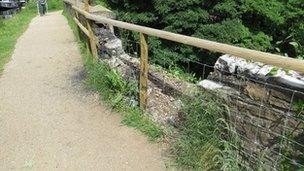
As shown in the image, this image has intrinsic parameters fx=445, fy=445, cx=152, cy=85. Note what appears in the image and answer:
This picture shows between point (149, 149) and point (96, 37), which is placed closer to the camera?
point (149, 149)

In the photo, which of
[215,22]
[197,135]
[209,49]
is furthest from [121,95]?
[215,22]

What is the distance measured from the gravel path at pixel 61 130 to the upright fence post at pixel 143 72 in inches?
18.3

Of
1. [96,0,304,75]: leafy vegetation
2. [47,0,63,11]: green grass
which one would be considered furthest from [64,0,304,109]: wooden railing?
[47,0,63,11]: green grass

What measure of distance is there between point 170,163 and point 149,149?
1.58 ft

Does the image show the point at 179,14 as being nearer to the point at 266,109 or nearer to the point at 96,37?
the point at 96,37

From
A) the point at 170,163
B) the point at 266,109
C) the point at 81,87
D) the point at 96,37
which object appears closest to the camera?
the point at 266,109

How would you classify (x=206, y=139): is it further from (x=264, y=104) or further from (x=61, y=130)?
(x=61, y=130)

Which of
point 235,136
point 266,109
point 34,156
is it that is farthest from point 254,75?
point 34,156

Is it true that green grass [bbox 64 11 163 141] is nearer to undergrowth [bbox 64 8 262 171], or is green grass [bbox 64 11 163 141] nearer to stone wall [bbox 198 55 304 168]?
undergrowth [bbox 64 8 262 171]

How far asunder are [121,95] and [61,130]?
107cm

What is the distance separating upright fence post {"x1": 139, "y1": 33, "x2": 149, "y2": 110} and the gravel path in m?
0.47

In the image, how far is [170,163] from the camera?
4836 millimetres

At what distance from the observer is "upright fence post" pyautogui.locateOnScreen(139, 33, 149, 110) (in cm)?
564

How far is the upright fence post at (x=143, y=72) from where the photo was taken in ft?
18.5
